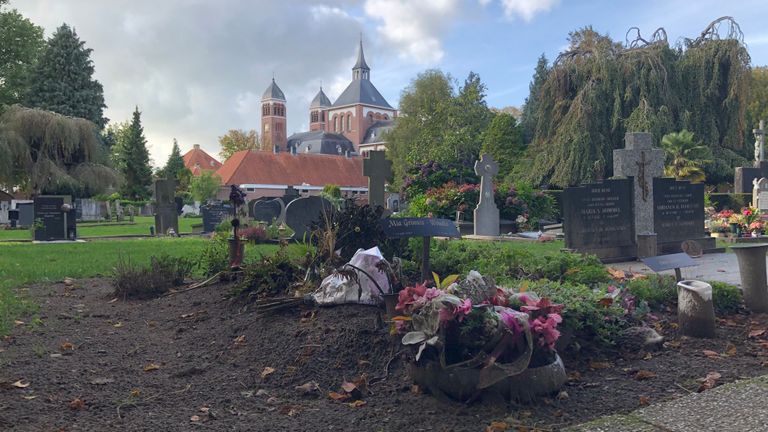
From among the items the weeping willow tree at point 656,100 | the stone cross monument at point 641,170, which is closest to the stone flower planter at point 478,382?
the stone cross monument at point 641,170

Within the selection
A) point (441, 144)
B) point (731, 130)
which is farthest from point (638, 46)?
point (441, 144)

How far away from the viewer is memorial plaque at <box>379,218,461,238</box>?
5582mm

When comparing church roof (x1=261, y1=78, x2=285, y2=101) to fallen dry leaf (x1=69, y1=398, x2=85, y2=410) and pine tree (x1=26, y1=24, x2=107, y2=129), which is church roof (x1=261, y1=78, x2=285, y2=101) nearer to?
pine tree (x1=26, y1=24, x2=107, y2=129)

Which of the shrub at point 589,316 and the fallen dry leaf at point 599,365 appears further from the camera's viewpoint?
the shrub at point 589,316

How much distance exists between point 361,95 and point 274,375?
123m

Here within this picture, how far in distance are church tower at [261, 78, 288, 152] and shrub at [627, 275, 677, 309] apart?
123666mm

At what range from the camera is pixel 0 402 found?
369cm

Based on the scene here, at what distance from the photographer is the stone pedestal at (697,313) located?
5.09m

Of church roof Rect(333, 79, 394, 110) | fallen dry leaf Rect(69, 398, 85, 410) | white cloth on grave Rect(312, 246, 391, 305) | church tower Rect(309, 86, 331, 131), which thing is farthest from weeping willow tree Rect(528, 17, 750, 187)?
church tower Rect(309, 86, 331, 131)

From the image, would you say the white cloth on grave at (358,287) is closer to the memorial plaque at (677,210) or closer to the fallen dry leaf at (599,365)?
the fallen dry leaf at (599,365)

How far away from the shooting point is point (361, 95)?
12462cm

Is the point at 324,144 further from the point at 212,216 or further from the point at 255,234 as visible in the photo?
the point at 255,234

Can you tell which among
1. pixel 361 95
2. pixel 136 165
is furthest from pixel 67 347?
pixel 361 95

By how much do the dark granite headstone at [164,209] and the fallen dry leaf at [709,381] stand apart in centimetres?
2027
